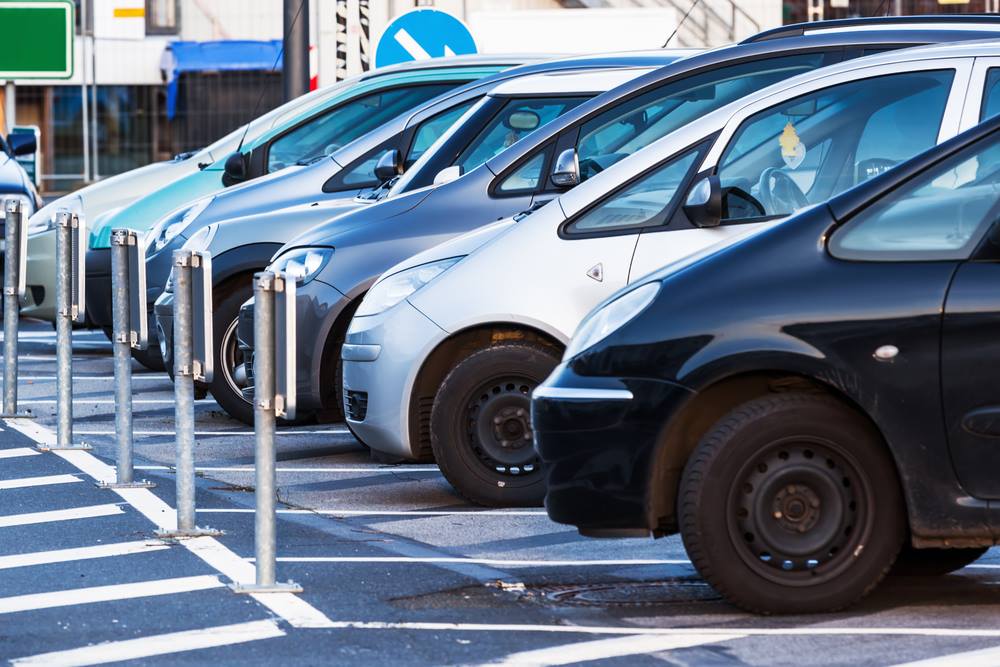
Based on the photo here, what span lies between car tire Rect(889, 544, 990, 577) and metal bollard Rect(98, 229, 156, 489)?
3.14 meters

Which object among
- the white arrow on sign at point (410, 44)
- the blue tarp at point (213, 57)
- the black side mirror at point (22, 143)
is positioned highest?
the blue tarp at point (213, 57)

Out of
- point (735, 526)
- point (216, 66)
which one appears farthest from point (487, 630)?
point (216, 66)

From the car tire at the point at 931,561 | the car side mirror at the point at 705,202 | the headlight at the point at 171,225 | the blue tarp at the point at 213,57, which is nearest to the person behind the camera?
the car tire at the point at 931,561

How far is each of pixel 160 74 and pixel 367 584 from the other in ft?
116

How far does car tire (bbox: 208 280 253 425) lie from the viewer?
35.9 feet

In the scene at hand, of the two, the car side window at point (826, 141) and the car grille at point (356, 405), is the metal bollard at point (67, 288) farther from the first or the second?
the car side window at point (826, 141)

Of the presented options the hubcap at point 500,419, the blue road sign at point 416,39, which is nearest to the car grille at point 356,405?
the hubcap at point 500,419

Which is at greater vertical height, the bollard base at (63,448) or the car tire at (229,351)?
the car tire at (229,351)

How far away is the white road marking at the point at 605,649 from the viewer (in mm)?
5453

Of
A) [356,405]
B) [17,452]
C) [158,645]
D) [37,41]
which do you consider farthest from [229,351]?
[37,41]

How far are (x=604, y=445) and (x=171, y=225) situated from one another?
20.7 ft

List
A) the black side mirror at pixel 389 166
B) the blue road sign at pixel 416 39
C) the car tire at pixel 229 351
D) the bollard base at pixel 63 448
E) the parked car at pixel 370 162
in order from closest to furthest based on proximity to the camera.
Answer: the bollard base at pixel 63 448, the parked car at pixel 370 162, the black side mirror at pixel 389 166, the car tire at pixel 229 351, the blue road sign at pixel 416 39

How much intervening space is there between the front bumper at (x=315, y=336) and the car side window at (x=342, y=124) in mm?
3377

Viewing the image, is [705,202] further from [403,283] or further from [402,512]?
[402,512]
